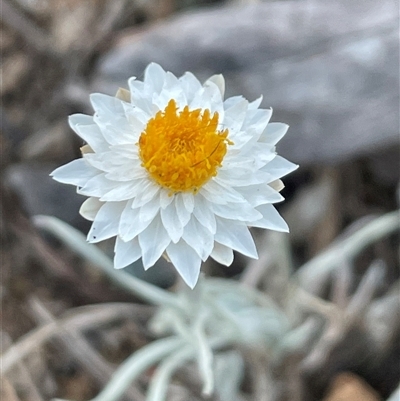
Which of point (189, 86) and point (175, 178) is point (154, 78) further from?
point (175, 178)

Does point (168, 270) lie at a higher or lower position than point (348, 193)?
lower

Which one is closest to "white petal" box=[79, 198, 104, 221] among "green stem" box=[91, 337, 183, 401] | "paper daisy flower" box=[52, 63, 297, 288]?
"paper daisy flower" box=[52, 63, 297, 288]

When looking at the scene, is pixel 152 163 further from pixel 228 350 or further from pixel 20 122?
pixel 20 122

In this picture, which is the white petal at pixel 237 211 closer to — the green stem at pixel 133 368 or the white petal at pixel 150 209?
the white petal at pixel 150 209

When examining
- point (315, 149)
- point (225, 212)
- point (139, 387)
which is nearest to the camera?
point (225, 212)

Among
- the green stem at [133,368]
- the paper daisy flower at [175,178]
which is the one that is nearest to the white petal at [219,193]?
the paper daisy flower at [175,178]

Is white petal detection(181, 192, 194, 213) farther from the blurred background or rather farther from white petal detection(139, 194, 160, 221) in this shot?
the blurred background

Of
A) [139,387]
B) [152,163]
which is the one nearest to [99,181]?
[152,163]
